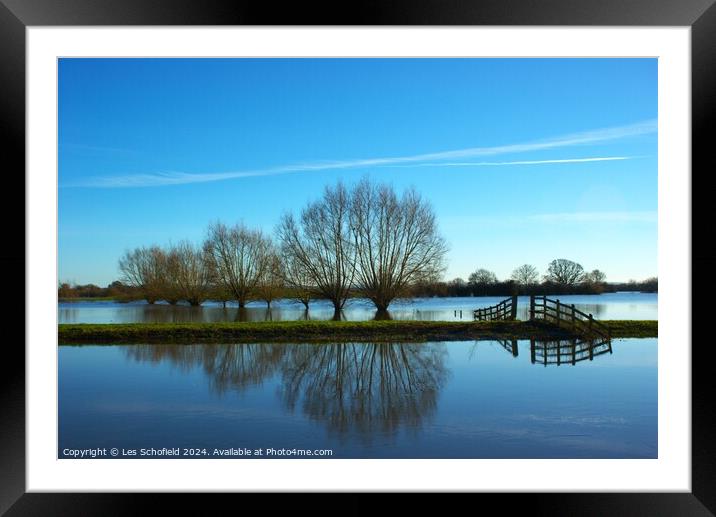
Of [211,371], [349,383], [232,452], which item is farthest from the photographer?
[211,371]

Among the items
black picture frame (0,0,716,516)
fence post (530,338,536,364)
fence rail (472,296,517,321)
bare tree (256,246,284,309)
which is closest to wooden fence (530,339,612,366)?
fence post (530,338,536,364)

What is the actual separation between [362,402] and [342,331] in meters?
4.29

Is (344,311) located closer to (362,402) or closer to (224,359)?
(224,359)

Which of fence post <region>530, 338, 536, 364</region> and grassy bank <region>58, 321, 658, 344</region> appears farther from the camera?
grassy bank <region>58, 321, 658, 344</region>

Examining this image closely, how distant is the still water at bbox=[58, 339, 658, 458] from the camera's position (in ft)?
14.0

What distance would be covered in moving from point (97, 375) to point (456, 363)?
4645mm

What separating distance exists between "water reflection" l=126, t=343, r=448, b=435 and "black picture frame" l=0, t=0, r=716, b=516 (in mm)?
1777

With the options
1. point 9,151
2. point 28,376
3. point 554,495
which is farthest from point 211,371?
point 554,495

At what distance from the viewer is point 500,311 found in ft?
35.6

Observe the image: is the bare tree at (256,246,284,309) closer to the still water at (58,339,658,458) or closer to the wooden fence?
the still water at (58,339,658,458)

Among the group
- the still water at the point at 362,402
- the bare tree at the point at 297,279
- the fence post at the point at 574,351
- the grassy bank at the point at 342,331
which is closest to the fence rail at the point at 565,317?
the grassy bank at the point at 342,331

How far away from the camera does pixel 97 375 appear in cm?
641
